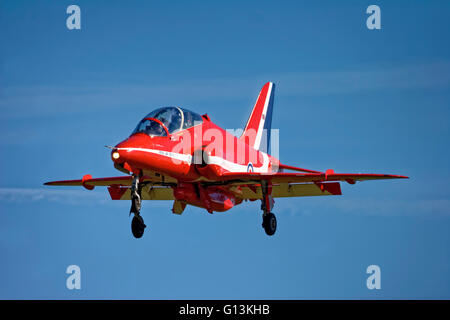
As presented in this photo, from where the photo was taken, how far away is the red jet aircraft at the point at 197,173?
34.2 meters

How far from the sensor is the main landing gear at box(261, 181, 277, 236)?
39.7 meters

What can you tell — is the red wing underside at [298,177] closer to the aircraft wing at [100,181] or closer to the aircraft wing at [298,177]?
the aircraft wing at [298,177]

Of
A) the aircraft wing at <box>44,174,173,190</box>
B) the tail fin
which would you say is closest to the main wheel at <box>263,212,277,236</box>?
the aircraft wing at <box>44,174,173,190</box>

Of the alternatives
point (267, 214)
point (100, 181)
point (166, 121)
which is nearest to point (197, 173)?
point (166, 121)

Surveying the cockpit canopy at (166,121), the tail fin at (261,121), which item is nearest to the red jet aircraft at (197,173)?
the cockpit canopy at (166,121)

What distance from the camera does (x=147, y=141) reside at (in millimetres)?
34125

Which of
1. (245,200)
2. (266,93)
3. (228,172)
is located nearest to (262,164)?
(245,200)

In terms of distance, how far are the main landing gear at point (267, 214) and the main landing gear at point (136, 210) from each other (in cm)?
683

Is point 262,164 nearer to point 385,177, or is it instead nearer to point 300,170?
point 300,170

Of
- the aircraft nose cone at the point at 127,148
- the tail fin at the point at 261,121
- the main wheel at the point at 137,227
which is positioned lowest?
the main wheel at the point at 137,227

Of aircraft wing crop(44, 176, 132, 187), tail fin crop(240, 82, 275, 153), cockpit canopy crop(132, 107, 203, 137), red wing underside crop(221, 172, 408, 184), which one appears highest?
tail fin crop(240, 82, 275, 153)

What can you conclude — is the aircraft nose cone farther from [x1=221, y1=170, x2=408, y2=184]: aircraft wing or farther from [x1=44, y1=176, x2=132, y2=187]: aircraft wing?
[x1=44, y1=176, x2=132, y2=187]: aircraft wing

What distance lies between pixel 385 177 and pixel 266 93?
1429 centimetres

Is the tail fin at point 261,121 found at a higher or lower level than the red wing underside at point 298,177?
higher
